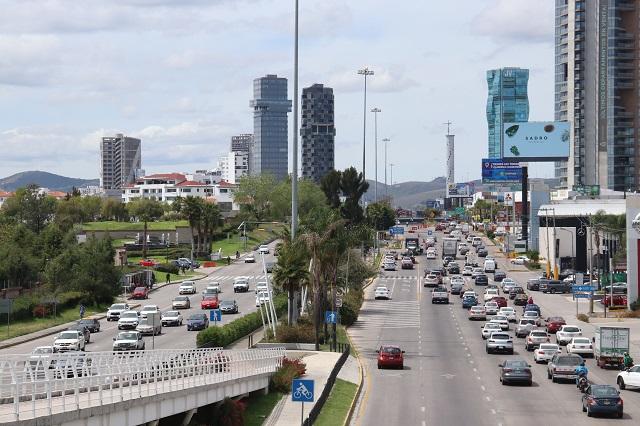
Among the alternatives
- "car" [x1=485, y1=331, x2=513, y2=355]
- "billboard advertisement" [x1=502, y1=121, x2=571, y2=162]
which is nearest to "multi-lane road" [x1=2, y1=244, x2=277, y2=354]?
"car" [x1=485, y1=331, x2=513, y2=355]

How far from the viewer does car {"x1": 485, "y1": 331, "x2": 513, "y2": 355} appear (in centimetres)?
6462

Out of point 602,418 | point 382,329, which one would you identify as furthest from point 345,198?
point 602,418

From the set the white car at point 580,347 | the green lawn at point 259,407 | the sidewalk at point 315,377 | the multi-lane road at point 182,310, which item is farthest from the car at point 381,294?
the green lawn at point 259,407

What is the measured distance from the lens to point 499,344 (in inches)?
2542

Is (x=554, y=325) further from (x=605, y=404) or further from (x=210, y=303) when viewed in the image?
(x=605, y=404)

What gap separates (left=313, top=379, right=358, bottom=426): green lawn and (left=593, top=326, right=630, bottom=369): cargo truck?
14428 mm

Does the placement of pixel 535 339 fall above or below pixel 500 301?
below

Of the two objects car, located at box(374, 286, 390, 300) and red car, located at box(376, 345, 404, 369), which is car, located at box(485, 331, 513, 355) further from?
car, located at box(374, 286, 390, 300)

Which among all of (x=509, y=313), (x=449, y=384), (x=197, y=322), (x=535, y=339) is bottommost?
(x=449, y=384)

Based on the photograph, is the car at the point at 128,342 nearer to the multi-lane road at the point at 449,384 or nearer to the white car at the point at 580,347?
the multi-lane road at the point at 449,384

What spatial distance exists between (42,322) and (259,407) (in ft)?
138

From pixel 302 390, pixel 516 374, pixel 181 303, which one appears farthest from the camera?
pixel 181 303

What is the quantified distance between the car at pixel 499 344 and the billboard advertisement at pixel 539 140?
123m

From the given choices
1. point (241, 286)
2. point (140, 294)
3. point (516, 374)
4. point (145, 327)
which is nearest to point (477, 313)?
point (145, 327)
